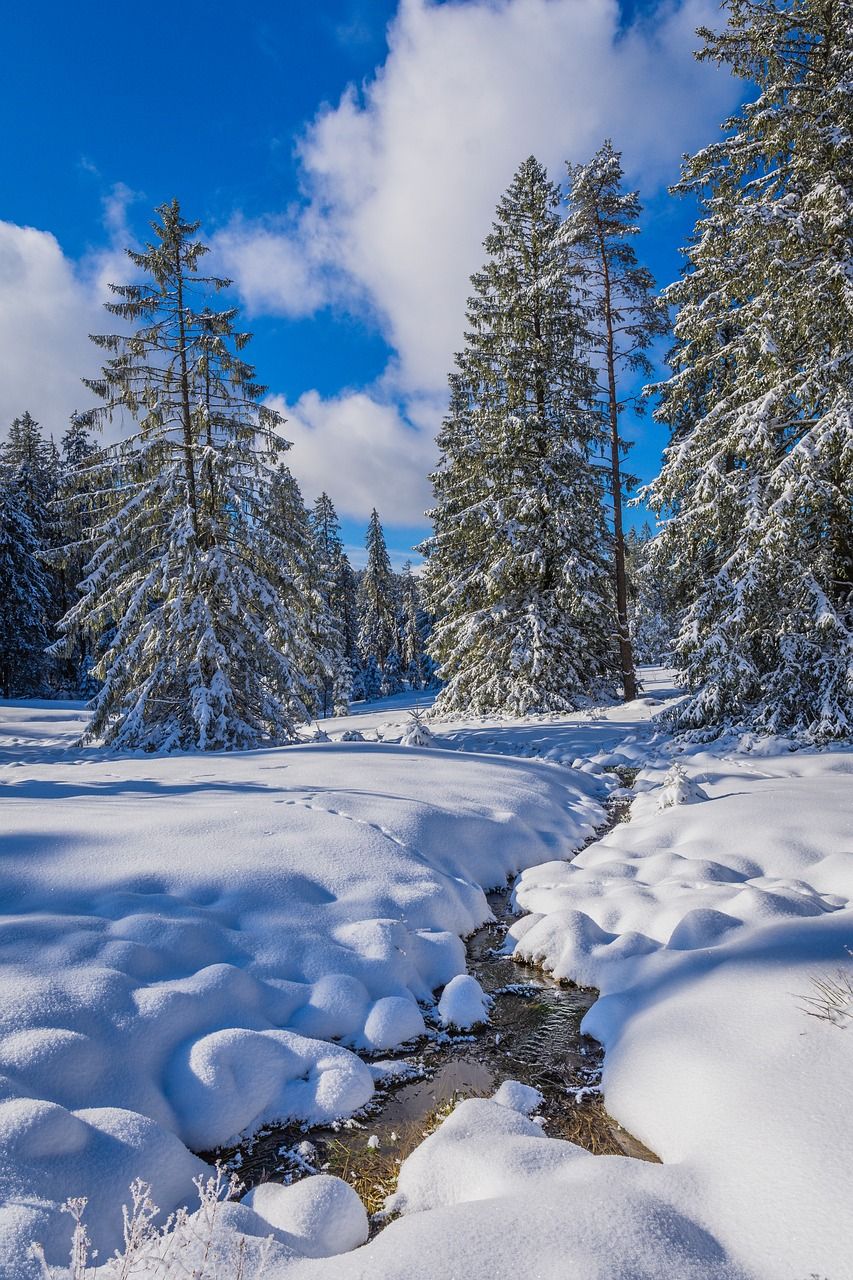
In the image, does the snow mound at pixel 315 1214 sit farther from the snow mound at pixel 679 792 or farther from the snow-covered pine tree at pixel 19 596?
the snow-covered pine tree at pixel 19 596

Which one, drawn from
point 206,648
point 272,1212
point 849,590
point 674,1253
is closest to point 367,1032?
point 272,1212

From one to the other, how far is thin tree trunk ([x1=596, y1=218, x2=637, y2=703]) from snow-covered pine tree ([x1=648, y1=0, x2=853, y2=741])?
185 inches

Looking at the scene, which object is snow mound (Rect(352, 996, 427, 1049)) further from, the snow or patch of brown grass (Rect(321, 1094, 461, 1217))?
patch of brown grass (Rect(321, 1094, 461, 1217))

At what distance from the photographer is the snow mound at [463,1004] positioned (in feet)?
12.3

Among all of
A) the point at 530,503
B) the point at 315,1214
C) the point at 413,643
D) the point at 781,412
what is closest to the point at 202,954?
the point at 315,1214

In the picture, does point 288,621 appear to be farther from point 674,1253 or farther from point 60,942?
point 674,1253

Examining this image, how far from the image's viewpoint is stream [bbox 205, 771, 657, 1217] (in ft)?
8.64

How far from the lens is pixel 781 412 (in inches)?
373

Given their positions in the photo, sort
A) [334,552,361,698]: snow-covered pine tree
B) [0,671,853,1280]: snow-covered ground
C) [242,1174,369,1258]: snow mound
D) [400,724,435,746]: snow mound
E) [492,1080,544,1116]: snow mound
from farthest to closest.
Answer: [334,552,361,698]: snow-covered pine tree → [400,724,435,746]: snow mound → [492,1080,544,1116]: snow mound → [242,1174,369,1258]: snow mound → [0,671,853,1280]: snow-covered ground

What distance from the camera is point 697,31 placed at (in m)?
9.03

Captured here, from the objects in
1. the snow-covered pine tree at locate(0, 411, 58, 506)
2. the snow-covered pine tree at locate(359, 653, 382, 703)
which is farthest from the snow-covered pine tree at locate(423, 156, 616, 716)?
the snow-covered pine tree at locate(359, 653, 382, 703)

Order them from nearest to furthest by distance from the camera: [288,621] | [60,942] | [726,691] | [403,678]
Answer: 1. [60,942]
2. [726,691]
3. [288,621]
4. [403,678]

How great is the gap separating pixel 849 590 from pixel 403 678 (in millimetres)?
39888

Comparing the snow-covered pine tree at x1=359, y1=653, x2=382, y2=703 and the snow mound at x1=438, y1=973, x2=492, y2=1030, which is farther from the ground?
the snow-covered pine tree at x1=359, y1=653, x2=382, y2=703
